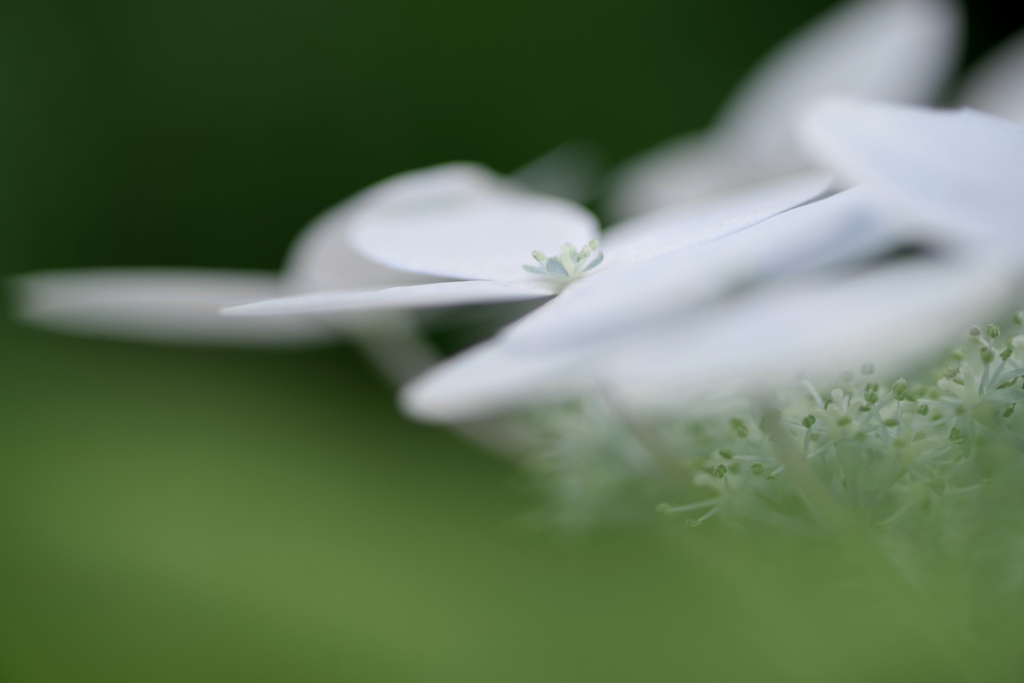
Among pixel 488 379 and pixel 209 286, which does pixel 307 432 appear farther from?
pixel 488 379

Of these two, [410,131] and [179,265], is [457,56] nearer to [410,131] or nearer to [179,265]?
[410,131]

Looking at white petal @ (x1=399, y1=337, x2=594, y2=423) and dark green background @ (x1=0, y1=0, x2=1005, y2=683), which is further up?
dark green background @ (x1=0, y1=0, x2=1005, y2=683)

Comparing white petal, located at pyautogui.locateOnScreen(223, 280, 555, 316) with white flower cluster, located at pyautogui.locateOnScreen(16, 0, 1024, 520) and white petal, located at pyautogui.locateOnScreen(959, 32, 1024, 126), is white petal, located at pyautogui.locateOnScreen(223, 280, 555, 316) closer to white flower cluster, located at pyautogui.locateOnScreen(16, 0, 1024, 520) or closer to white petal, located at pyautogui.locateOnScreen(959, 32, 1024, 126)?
white flower cluster, located at pyautogui.locateOnScreen(16, 0, 1024, 520)

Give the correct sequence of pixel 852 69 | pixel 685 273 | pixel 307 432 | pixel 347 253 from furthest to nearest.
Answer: pixel 307 432
pixel 852 69
pixel 347 253
pixel 685 273

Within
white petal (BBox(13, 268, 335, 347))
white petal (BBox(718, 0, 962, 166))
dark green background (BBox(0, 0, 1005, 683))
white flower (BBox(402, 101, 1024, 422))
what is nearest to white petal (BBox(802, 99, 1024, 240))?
white flower (BBox(402, 101, 1024, 422))

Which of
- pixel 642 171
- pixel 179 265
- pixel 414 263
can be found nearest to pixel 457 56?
pixel 179 265

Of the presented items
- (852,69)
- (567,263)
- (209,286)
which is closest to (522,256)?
(567,263)
